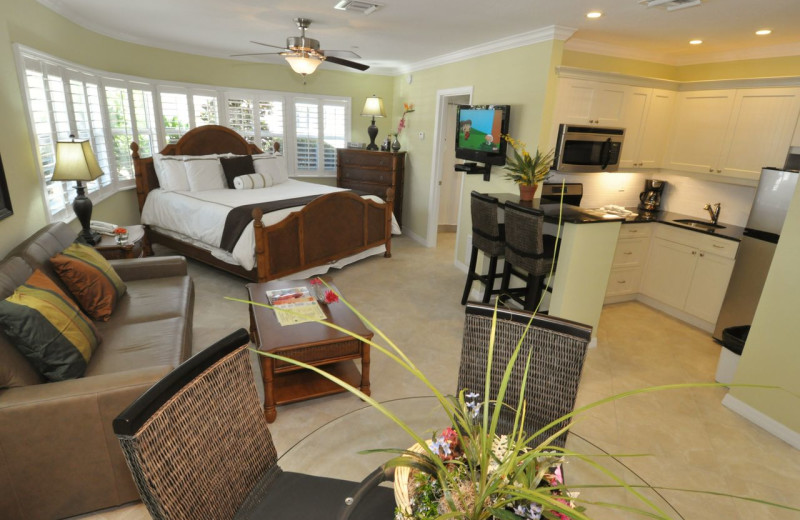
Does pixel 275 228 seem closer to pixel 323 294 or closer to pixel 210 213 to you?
pixel 210 213

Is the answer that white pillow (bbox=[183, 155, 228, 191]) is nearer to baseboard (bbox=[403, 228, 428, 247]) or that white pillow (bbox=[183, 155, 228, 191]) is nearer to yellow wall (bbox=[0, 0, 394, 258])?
yellow wall (bbox=[0, 0, 394, 258])

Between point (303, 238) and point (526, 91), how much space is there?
2.54 meters

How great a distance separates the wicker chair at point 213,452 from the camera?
1.03m

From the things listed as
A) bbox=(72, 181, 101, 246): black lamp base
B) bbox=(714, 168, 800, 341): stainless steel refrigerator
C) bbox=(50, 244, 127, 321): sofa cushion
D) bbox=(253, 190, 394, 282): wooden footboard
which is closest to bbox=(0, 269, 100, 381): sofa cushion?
bbox=(50, 244, 127, 321): sofa cushion

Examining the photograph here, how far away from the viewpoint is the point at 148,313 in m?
2.60

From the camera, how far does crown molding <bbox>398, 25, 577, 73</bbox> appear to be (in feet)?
11.9

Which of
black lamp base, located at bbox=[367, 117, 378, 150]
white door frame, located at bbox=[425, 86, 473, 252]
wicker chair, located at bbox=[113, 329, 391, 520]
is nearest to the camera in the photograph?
wicker chair, located at bbox=[113, 329, 391, 520]

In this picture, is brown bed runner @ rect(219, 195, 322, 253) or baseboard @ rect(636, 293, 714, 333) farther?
brown bed runner @ rect(219, 195, 322, 253)

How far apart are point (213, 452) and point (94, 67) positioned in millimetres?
4888

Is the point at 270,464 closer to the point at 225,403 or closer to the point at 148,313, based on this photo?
the point at 225,403

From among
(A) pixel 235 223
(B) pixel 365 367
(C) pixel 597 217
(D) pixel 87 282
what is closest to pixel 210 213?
(A) pixel 235 223

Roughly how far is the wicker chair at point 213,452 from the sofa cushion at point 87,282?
1646 millimetres

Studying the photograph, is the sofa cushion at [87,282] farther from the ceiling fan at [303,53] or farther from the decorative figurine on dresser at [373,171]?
the decorative figurine on dresser at [373,171]

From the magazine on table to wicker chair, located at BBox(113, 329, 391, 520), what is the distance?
1166 millimetres
